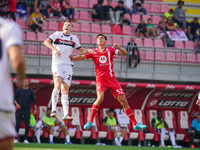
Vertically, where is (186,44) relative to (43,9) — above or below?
below

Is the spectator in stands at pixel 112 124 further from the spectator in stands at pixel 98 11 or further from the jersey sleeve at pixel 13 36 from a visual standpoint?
the jersey sleeve at pixel 13 36

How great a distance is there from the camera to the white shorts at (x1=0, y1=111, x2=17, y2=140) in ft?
11.4

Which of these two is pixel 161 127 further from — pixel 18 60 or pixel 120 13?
pixel 18 60

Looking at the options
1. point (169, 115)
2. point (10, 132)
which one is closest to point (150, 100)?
point (169, 115)

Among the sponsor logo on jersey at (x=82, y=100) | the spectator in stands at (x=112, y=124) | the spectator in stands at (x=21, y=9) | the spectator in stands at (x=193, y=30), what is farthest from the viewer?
the spectator in stands at (x=193, y=30)

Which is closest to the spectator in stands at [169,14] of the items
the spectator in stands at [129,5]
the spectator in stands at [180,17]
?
the spectator in stands at [180,17]

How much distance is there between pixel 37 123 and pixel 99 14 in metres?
6.97

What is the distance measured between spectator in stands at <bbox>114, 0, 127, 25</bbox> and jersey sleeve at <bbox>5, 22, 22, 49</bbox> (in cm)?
1727

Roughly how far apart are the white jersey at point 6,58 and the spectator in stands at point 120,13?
680 inches

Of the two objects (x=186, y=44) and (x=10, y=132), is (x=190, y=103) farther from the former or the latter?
(x=10, y=132)

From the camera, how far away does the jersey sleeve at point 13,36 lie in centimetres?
347

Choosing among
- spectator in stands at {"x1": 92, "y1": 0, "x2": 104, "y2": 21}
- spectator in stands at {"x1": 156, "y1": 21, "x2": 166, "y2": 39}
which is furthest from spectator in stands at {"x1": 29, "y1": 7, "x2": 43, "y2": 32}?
spectator in stands at {"x1": 156, "y1": 21, "x2": 166, "y2": 39}

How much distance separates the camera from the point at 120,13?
20.8 metres

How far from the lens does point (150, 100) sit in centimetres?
1838
